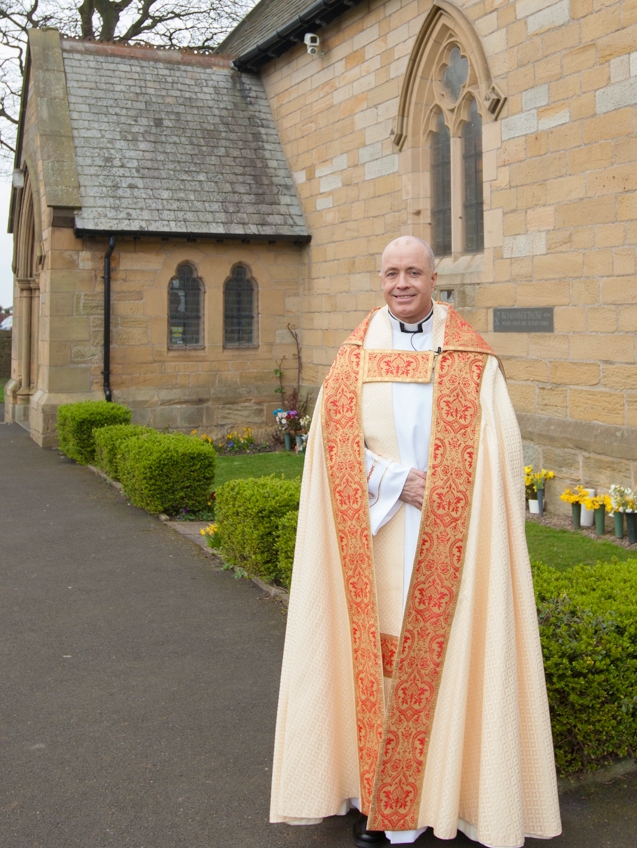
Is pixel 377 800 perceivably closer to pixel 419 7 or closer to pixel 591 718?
pixel 591 718

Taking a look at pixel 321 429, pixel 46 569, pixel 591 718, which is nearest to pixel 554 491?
pixel 46 569

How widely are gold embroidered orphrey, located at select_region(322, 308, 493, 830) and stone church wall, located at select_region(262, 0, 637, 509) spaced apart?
209 inches

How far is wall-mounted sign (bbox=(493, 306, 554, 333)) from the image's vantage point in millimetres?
9391

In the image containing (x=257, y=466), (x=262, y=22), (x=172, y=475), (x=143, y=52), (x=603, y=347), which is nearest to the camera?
(x=603, y=347)

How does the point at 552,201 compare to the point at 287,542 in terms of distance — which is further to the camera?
the point at 552,201

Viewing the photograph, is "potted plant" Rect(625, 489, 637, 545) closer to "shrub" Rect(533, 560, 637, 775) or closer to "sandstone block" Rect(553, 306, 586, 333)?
"sandstone block" Rect(553, 306, 586, 333)

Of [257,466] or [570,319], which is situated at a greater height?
[570,319]

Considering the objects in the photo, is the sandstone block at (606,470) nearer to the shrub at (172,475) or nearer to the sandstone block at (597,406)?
the sandstone block at (597,406)

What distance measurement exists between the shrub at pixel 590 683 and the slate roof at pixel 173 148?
10.9 m

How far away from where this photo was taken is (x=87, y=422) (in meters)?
12.6

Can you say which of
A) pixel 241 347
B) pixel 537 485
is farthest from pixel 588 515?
pixel 241 347

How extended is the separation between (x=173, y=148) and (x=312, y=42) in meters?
2.73

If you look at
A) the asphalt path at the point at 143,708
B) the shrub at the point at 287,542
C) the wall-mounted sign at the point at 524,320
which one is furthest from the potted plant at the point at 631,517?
the asphalt path at the point at 143,708

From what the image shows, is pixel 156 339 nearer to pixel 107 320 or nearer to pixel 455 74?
pixel 107 320
